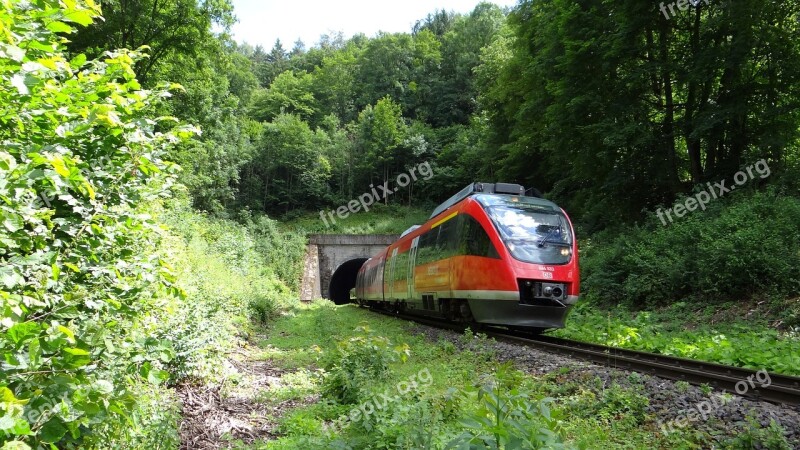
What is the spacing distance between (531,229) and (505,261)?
1.01 meters

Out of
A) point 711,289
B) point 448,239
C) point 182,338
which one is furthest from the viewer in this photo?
point 448,239

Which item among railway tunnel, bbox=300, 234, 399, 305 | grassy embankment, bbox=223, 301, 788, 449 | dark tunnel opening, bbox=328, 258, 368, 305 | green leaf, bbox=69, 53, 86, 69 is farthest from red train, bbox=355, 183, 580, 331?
dark tunnel opening, bbox=328, 258, 368, 305

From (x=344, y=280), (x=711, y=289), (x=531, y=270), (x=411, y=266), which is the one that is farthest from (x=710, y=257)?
(x=344, y=280)

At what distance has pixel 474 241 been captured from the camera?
972 centimetres

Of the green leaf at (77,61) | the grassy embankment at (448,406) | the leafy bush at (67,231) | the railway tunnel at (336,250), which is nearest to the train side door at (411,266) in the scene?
the grassy embankment at (448,406)

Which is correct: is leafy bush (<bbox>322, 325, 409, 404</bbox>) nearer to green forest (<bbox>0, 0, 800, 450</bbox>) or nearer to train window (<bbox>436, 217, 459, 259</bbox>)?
green forest (<bbox>0, 0, 800, 450</bbox>)

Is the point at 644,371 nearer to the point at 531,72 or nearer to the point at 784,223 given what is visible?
the point at 784,223

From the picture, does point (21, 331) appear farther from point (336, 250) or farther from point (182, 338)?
point (336, 250)

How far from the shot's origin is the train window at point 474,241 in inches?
362

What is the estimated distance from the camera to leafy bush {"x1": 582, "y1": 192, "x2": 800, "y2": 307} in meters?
10.2

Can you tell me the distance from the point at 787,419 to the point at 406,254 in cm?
1199

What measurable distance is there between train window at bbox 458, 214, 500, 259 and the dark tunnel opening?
97.1 ft

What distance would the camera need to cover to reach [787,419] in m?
4.07

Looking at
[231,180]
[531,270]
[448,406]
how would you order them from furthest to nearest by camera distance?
[231,180]
[531,270]
[448,406]
